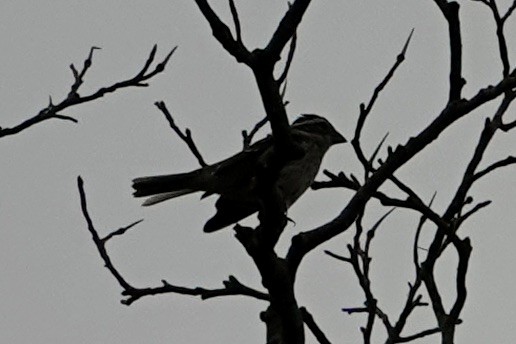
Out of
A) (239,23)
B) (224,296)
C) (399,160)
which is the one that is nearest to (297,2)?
(239,23)

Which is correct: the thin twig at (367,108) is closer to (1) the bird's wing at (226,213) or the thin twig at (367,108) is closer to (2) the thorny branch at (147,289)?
(2) the thorny branch at (147,289)

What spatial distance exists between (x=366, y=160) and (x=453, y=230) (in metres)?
0.50

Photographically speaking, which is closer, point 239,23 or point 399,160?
point 239,23

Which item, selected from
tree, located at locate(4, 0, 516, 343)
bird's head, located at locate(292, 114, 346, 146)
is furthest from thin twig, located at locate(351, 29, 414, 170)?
bird's head, located at locate(292, 114, 346, 146)

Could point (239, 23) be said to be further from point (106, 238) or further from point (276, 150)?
point (106, 238)

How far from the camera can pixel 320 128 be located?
6.69m

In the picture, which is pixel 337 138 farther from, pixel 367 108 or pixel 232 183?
pixel 367 108

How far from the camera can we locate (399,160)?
398 centimetres

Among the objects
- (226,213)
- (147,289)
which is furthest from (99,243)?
(226,213)

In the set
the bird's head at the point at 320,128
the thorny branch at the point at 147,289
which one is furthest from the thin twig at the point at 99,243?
the bird's head at the point at 320,128

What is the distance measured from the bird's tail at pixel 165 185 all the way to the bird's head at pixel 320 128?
962 mm

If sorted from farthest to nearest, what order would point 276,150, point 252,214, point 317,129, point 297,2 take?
point 317,129, point 252,214, point 276,150, point 297,2

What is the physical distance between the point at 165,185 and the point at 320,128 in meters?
1.24

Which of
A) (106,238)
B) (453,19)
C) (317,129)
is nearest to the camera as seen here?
(453,19)
